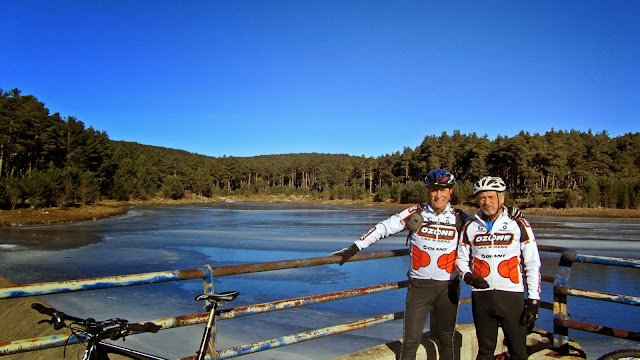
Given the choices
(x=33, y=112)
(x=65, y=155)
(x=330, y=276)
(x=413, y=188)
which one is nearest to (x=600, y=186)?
(x=413, y=188)

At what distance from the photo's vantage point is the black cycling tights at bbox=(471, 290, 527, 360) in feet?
9.68

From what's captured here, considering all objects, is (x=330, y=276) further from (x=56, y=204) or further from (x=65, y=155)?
(x=65, y=155)

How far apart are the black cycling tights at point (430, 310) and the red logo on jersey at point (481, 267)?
19 cm

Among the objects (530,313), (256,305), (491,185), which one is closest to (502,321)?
(530,313)

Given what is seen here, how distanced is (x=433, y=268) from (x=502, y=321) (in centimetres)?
60

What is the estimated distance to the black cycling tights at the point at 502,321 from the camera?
2.95m

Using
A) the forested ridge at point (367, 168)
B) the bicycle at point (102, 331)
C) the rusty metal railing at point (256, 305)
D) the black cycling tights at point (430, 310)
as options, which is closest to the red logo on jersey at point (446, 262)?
the black cycling tights at point (430, 310)

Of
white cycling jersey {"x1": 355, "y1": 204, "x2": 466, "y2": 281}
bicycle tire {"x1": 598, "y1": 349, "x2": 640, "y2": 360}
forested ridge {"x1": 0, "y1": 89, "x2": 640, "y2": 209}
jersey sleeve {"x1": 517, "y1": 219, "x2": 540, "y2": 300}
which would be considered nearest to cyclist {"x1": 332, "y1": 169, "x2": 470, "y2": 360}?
white cycling jersey {"x1": 355, "y1": 204, "x2": 466, "y2": 281}

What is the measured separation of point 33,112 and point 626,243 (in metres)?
59.6

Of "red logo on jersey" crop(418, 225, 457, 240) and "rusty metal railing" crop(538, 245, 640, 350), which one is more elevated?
"red logo on jersey" crop(418, 225, 457, 240)

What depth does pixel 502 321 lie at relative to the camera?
2975 millimetres

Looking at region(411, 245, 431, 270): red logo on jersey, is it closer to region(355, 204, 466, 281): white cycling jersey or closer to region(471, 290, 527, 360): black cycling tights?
region(355, 204, 466, 281): white cycling jersey

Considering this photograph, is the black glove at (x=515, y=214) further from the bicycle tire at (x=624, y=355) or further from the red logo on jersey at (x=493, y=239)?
the bicycle tire at (x=624, y=355)

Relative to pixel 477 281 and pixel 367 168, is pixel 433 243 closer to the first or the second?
pixel 477 281
